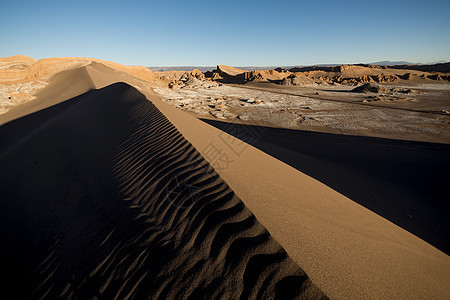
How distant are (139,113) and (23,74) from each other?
24077 mm

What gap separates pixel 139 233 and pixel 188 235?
0.62 meters

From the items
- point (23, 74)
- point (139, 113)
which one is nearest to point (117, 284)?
point (139, 113)

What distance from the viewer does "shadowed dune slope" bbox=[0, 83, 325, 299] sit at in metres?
1.68

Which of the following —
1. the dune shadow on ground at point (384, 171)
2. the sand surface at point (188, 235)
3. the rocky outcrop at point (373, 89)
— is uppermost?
the sand surface at point (188, 235)

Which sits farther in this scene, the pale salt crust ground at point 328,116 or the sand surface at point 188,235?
the pale salt crust ground at point 328,116

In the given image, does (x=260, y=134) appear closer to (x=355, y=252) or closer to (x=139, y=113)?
(x=139, y=113)

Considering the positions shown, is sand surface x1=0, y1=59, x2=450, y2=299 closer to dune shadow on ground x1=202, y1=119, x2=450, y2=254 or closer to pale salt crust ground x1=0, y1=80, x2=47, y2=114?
dune shadow on ground x1=202, y1=119, x2=450, y2=254

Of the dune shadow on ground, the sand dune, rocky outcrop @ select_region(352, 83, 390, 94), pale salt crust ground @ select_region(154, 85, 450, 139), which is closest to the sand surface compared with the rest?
the dune shadow on ground

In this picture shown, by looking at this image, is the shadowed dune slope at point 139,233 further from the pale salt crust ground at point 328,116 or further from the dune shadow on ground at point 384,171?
the pale salt crust ground at point 328,116

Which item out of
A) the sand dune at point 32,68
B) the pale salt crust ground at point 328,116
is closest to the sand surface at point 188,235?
the pale salt crust ground at point 328,116

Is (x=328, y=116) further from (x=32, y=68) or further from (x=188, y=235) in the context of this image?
(x=32, y=68)

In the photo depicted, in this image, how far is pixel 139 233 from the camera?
7.45ft

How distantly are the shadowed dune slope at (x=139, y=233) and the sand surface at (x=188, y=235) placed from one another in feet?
0.04

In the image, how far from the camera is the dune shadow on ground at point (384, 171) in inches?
181
